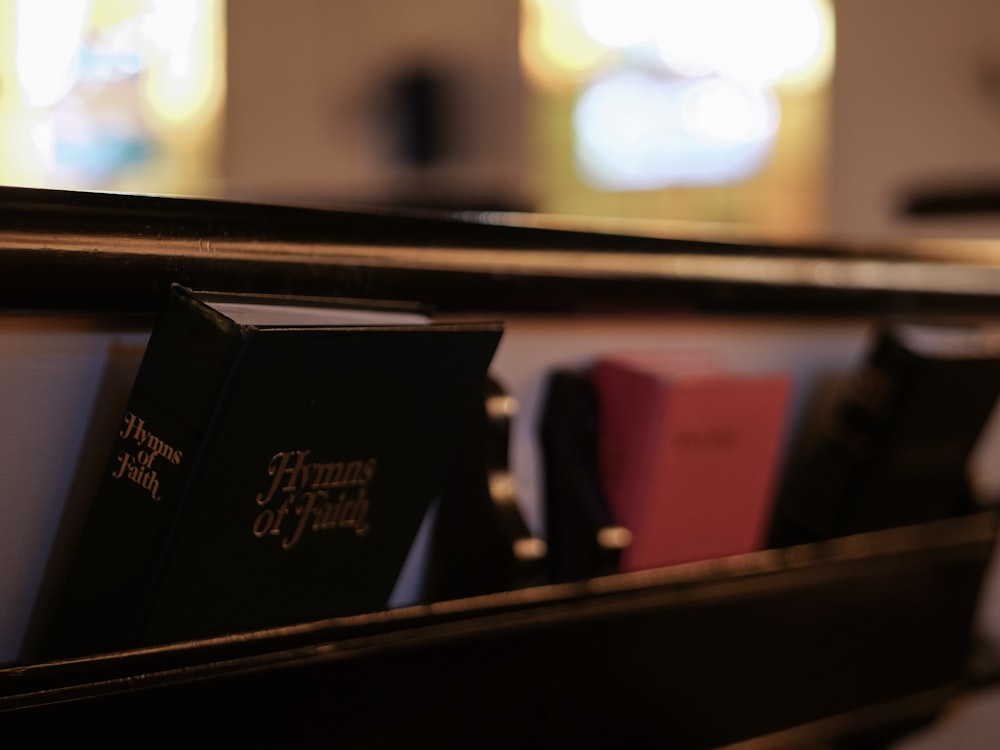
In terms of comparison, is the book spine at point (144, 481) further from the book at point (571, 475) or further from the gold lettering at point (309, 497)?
the book at point (571, 475)

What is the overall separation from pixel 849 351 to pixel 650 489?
282 millimetres

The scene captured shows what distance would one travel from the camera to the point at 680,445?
623 mm

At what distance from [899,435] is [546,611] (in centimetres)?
29

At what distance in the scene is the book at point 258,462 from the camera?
40 centimetres

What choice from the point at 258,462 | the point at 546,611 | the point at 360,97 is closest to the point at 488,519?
the point at 546,611

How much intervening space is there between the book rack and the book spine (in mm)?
32

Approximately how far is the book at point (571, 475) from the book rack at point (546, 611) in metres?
0.04

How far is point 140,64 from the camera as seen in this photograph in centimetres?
404

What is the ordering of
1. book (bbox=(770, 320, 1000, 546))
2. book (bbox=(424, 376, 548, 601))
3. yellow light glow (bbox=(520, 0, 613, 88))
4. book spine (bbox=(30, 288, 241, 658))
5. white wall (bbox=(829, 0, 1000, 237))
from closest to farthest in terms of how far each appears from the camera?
book spine (bbox=(30, 288, 241, 658))
book (bbox=(424, 376, 548, 601))
book (bbox=(770, 320, 1000, 546))
white wall (bbox=(829, 0, 1000, 237))
yellow light glow (bbox=(520, 0, 613, 88))

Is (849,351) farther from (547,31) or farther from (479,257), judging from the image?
(547,31)

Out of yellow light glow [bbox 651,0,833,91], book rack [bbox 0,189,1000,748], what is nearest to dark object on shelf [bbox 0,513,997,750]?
book rack [bbox 0,189,1000,748]

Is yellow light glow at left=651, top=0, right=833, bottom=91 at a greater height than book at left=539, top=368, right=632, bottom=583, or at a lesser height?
greater

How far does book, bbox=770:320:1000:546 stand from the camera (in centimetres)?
68

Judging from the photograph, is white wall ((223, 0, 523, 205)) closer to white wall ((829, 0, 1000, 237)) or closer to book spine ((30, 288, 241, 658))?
white wall ((829, 0, 1000, 237))
